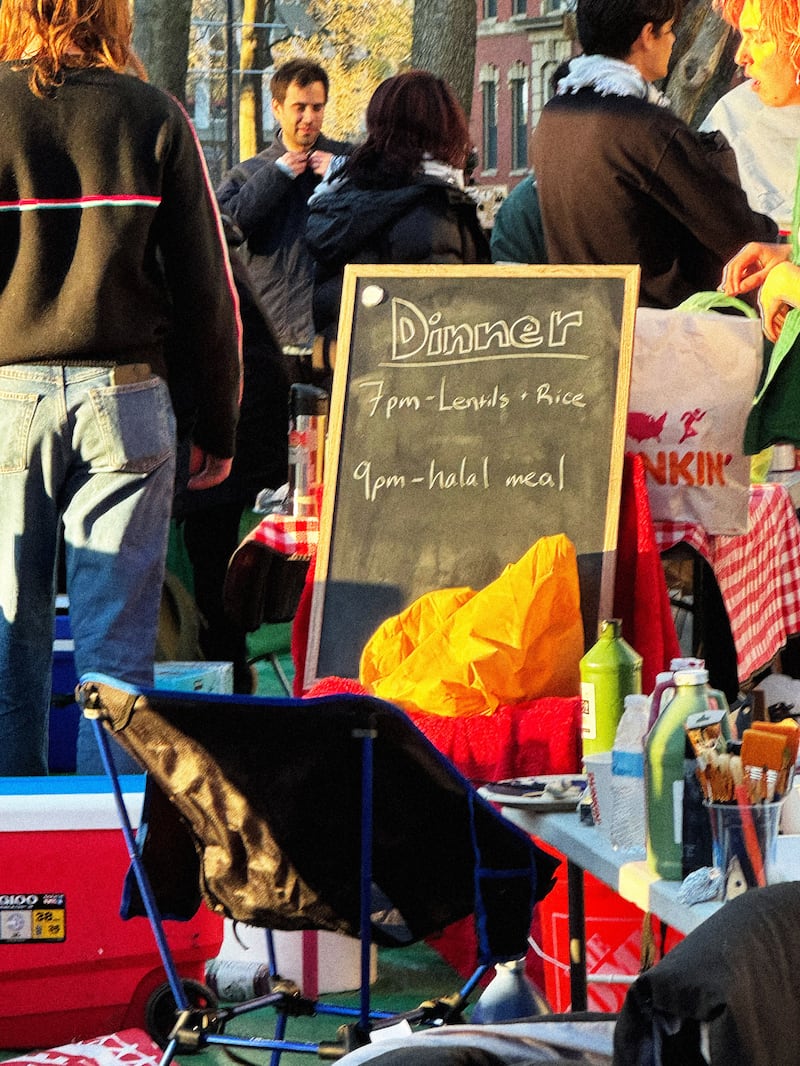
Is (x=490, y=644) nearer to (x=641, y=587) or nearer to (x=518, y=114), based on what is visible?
(x=641, y=587)

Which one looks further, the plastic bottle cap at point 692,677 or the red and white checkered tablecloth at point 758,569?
the red and white checkered tablecloth at point 758,569

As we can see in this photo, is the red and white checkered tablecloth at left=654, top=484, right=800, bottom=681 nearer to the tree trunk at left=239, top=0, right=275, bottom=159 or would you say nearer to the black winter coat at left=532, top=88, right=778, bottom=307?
the black winter coat at left=532, top=88, right=778, bottom=307

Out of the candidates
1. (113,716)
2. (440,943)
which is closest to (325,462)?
(440,943)

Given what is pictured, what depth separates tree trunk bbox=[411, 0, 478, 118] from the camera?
1170cm

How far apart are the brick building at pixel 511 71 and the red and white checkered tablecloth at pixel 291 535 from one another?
14.9 feet

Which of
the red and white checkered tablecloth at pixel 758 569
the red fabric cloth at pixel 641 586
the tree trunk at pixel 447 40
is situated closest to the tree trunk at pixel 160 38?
the tree trunk at pixel 447 40

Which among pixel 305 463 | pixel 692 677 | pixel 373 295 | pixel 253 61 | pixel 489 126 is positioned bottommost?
pixel 692 677

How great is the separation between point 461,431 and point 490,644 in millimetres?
682

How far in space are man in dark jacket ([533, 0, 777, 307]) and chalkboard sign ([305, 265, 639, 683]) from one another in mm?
1110

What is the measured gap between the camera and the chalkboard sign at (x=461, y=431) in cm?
388

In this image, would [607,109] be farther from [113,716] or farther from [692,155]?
[113,716]

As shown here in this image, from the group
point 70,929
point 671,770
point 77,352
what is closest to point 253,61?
point 77,352

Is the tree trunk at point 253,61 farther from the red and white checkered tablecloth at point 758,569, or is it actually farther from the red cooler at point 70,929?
the red cooler at point 70,929

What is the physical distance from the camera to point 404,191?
5230 millimetres
